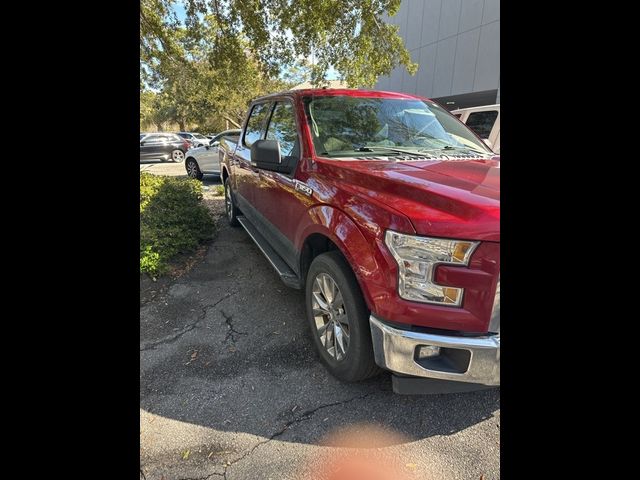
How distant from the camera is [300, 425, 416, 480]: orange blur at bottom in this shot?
1809 millimetres

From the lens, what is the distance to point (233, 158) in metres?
5.14

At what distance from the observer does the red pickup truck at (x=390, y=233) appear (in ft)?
→ 5.63

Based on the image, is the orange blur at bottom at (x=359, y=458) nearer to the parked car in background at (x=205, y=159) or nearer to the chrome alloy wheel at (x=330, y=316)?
the chrome alloy wheel at (x=330, y=316)

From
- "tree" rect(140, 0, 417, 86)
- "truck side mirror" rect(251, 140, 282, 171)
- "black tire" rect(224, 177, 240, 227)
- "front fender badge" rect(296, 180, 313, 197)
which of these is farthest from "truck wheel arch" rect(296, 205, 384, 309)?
"tree" rect(140, 0, 417, 86)

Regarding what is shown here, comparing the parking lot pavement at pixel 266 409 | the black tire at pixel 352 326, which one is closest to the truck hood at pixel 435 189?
the black tire at pixel 352 326

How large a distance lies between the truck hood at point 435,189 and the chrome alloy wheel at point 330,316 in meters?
0.68

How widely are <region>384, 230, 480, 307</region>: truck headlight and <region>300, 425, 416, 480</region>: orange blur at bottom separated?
2.85 feet

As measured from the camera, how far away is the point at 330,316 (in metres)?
2.42

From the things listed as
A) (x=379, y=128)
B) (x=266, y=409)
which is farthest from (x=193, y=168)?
(x=266, y=409)

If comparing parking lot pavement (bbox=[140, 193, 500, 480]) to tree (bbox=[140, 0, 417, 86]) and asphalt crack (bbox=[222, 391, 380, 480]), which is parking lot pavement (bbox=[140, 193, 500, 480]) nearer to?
asphalt crack (bbox=[222, 391, 380, 480])
